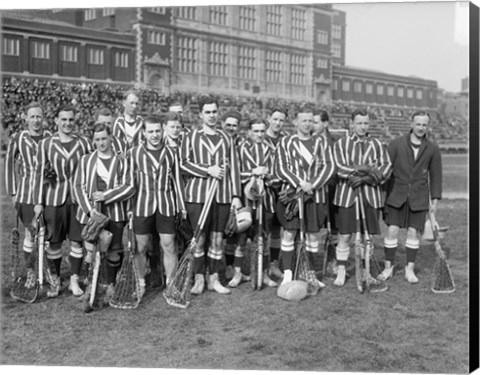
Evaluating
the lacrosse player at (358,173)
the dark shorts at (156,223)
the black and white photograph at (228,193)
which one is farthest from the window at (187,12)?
the dark shorts at (156,223)

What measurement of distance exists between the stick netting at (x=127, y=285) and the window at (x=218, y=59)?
7.50 ft

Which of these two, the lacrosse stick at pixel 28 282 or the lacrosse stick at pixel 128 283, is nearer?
the lacrosse stick at pixel 128 283

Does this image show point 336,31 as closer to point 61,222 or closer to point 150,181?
Result: point 150,181

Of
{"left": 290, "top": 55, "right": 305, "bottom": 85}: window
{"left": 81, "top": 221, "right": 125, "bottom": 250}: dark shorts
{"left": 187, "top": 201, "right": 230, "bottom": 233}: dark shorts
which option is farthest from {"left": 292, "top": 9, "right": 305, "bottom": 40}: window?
{"left": 81, "top": 221, "right": 125, "bottom": 250}: dark shorts

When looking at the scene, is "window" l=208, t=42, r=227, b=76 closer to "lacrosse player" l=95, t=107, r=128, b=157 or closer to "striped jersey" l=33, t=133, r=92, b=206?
"lacrosse player" l=95, t=107, r=128, b=157

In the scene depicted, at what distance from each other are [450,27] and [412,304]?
2223mm

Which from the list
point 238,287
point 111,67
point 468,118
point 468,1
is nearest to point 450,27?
point 468,1

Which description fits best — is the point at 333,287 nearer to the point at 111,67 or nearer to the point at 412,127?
the point at 412,127

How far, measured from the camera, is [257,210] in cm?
523

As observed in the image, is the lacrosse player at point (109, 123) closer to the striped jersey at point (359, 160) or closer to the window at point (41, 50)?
the window at point (41, 50)

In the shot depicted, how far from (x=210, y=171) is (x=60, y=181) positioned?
127 centimetres

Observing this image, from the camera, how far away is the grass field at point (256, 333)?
407 centimetres

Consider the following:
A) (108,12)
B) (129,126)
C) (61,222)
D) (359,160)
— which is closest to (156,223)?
(61,222)

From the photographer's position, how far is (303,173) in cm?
506
